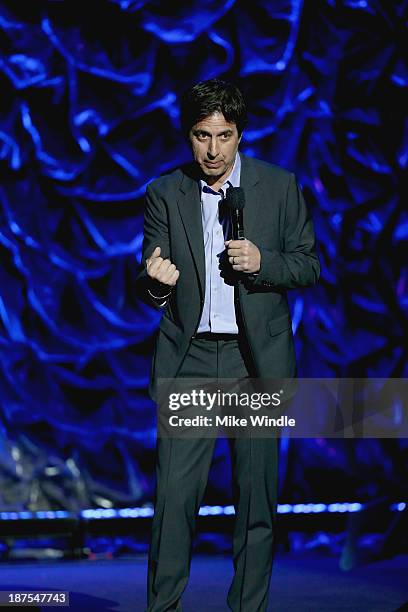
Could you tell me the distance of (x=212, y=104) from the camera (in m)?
2.38

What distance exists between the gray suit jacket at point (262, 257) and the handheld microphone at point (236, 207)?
9cm

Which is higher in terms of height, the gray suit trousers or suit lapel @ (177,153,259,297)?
suit lapel @ (177,153,259,297)

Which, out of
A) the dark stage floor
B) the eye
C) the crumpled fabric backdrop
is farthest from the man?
the crumpled fabric backdrop

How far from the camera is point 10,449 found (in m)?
4.43

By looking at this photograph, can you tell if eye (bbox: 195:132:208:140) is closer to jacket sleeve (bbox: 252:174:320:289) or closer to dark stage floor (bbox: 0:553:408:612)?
jacket sleeve (bbox: 252:174:320:289)

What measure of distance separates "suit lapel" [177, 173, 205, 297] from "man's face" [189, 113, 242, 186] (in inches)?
3.3

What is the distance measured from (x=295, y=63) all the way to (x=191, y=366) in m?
2.23

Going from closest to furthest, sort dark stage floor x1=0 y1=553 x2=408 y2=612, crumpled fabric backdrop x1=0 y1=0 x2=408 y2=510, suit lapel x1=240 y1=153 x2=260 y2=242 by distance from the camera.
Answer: suit lapel x1=240 y1=153 x2=260 y2=242, dark stage floor x1=0 y1=553 x2=408 y2=612, crumpled fabric backdrop x1=0 y1=0 x2=408 y2=510

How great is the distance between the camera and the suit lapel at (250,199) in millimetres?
2461

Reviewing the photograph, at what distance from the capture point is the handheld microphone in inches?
89.5

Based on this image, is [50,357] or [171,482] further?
[50,357]

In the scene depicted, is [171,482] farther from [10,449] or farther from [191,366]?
[10,449]

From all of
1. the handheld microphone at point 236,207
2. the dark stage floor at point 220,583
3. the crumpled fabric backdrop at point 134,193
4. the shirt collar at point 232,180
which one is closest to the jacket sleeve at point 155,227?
the shirt collar at point 232,180

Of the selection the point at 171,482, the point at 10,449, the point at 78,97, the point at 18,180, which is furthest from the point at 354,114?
the point at 171,482
